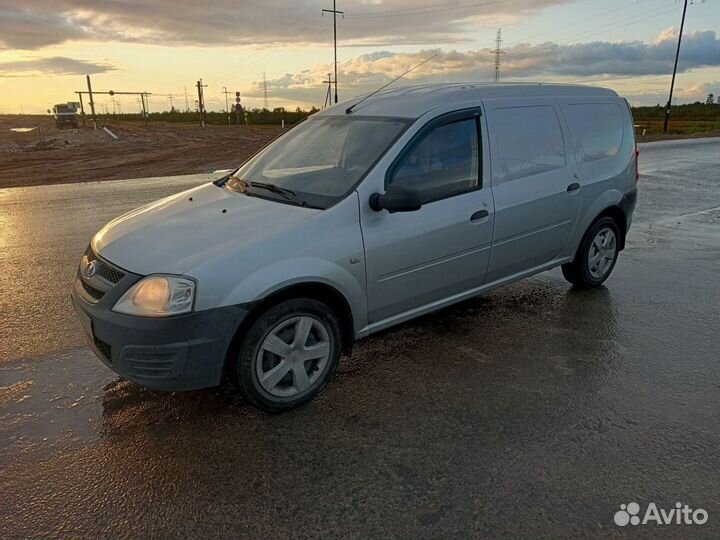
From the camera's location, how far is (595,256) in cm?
536

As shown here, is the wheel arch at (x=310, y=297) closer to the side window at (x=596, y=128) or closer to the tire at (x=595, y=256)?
the tire at (x=595, y=256)

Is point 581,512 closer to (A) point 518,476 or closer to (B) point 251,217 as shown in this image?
(A) point 518,476

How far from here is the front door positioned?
3.59 metres

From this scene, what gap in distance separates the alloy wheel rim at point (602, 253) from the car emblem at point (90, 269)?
14.3ft

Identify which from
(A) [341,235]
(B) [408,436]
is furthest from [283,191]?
(B) [408,436]

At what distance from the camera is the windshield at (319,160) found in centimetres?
364

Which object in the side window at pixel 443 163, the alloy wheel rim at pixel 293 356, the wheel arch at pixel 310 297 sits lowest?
the alloy wheel rim at pixel 293 356

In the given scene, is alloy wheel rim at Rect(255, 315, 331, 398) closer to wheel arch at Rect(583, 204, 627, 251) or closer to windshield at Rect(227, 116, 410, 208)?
windshield at Rect(227, 116, 410, 208)

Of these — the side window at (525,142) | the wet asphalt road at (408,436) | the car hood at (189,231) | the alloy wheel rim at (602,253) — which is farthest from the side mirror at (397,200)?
the alloy wheel rim at (602,253)

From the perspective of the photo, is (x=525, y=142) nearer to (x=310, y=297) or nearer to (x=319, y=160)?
(x=319, y=160)

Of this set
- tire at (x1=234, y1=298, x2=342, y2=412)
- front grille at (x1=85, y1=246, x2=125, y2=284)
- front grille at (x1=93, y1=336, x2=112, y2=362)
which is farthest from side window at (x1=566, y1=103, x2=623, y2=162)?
front grille at (x1=93, y1=336, x2=112, y2=362)

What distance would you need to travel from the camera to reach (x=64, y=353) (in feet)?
13.2

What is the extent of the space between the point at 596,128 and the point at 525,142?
119 cm

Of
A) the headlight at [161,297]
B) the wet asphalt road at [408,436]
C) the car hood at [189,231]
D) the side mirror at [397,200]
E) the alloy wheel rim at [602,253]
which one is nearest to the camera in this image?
the wet asphalt road at [408,436]
